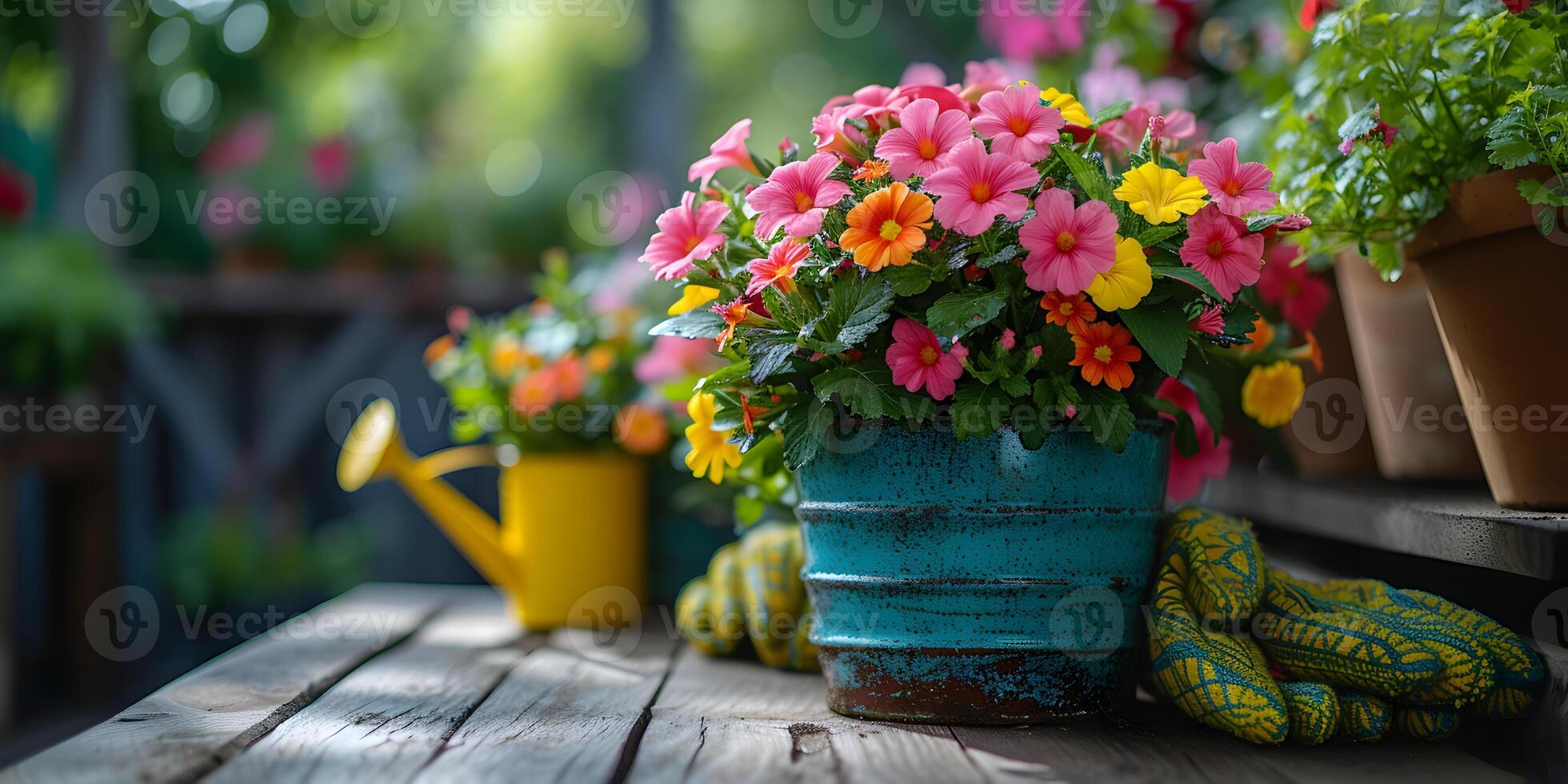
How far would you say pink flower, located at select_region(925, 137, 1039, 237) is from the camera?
0.89 m

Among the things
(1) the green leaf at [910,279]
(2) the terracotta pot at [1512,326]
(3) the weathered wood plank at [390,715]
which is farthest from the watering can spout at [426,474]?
(2) the terracotta pot at [1512,326]

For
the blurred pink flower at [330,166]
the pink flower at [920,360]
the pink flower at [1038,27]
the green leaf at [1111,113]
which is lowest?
the pink flower at [920,360]

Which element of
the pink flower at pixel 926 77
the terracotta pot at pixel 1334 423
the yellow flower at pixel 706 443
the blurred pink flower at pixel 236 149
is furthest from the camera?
the blurred pink flower at pixel 236 149

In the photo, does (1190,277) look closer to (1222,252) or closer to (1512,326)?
(1222,252)

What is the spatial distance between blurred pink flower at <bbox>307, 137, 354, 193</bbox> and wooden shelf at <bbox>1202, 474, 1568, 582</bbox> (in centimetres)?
307

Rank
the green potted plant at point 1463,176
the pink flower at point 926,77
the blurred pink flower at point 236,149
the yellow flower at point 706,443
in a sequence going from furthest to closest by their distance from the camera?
the blurred pink flower at point 236,149, the pink flower at point 926,77, the yellow flower at point 706,443, the green potted plant at point 1463,176

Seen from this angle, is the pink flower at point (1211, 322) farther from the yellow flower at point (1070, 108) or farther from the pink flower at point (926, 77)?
the pink flower at point (926, 77)

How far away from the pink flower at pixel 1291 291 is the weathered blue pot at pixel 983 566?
32 centimetres

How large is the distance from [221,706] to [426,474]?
0.62 meters

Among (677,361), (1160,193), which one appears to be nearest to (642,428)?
(677,361)

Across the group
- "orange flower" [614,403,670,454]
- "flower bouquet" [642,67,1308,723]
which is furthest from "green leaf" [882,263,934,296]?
"orange flower" [614,403,670,454]

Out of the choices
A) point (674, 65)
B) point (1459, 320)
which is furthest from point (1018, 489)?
point (674, 65)

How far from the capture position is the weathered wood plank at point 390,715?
2.83ft

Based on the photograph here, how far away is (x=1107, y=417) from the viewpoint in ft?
3.08
